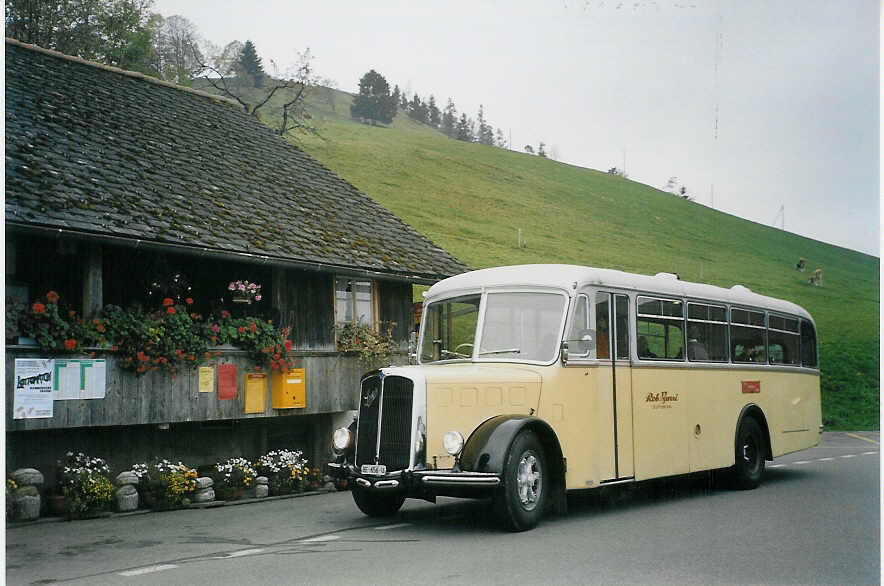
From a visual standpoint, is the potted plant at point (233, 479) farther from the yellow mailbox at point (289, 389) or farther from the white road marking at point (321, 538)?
the white road marking at point (321, 538)

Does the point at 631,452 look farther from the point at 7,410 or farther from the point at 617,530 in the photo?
the point at 7,410

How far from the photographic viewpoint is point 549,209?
21703 millimetres

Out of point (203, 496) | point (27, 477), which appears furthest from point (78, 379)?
point (203, 496)

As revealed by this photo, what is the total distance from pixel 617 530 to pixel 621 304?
96.6 inches

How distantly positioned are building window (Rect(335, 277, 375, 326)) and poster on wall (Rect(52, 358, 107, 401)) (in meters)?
4.68

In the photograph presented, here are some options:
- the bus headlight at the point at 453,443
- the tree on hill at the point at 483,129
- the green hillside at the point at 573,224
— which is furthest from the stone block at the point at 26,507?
the green hillside at the point at 573,224

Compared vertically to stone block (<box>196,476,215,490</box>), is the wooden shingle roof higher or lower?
higher

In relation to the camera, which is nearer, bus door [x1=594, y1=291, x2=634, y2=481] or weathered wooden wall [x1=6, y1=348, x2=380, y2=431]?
bus door [x1=594, y1=291, x2=634, y2=481]

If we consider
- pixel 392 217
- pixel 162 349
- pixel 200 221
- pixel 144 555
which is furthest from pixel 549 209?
pixel 144 555

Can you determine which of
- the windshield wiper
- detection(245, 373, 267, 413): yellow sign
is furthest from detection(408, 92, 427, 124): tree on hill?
the windshield wiper

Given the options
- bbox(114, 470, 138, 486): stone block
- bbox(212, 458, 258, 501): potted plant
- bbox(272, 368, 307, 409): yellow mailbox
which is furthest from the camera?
bbox(272, 368, 307, 409): yellow mailbox

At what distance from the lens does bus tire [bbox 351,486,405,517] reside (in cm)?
954

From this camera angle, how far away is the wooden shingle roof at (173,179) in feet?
39.8

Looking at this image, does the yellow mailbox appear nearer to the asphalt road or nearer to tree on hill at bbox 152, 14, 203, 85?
the asphalt road
